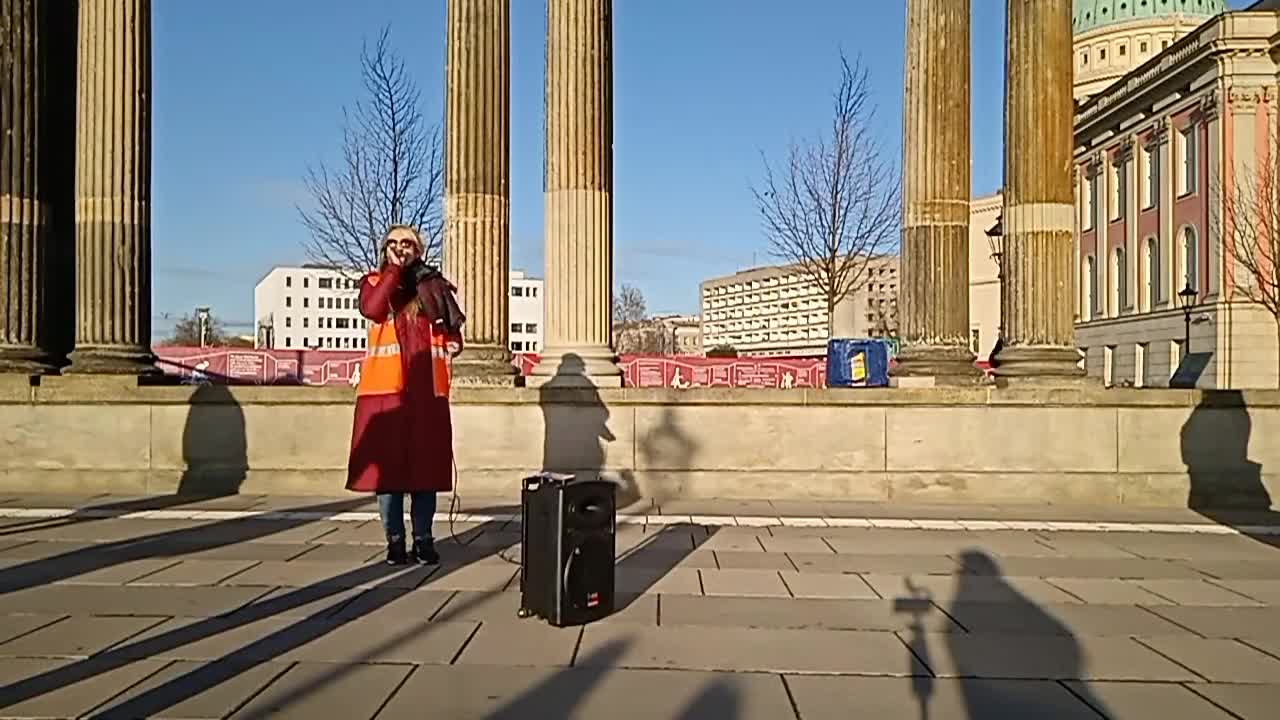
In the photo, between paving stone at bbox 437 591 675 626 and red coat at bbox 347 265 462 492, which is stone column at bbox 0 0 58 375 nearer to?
red coat at bbox 347 265 462 492

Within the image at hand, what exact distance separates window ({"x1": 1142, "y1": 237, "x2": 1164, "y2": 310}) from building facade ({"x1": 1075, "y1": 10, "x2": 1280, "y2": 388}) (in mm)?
86

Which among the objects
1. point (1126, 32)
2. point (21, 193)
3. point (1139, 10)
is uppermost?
point (1139, 10)

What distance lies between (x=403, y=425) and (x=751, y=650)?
11.0 feet

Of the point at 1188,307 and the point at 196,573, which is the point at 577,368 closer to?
the point at 196,573

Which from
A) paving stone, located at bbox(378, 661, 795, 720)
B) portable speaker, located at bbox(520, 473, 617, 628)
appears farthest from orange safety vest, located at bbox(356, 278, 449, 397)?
paving stone, located at bbox(378, 661, 795, 720)

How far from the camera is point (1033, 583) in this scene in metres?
8.08

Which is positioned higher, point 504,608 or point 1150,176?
point 1150,176

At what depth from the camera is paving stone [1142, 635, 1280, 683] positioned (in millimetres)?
5707

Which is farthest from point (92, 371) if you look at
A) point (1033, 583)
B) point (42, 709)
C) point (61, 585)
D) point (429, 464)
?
point (1033, 583)

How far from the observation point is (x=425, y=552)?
840cm

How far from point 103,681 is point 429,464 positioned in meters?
3.11

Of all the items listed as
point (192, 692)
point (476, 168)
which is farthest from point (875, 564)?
point (476, 168)

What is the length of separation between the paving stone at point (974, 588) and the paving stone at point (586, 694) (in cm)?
250

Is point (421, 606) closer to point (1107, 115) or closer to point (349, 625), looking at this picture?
point (349, 625)
